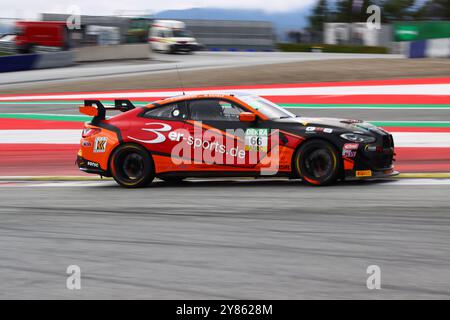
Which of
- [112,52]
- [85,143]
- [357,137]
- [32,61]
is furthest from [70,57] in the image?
[357,137]

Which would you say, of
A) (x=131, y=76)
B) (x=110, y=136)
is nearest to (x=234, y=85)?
(x=131, y=76)

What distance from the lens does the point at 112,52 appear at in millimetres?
37781

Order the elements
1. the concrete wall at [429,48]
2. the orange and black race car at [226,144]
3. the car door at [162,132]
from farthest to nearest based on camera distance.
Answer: the concrete wall at [429,48] < the car door at [162,132] < the orange and black race car at [226,144]

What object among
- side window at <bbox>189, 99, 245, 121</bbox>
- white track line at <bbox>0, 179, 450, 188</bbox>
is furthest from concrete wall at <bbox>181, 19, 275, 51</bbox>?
side window at <bbox>189, 99, 245, 121</bbox>

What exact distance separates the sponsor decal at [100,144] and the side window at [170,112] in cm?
67

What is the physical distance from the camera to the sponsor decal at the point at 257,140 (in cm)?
999

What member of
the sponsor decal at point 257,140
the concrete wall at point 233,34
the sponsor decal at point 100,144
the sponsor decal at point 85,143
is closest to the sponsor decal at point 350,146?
the sponsor decal at point 257,140

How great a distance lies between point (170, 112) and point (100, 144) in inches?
43.6

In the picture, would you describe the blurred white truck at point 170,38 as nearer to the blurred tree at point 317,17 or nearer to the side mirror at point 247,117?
the side mirror at point 247,117

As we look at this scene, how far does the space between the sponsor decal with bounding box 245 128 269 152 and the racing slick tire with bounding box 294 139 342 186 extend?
0.45 meters

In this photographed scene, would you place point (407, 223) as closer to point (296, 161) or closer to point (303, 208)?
point (303, 208)

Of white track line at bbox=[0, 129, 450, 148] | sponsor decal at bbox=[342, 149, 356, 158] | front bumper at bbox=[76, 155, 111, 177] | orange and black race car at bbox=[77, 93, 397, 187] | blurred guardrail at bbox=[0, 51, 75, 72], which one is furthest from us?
blurred guardrail at bbox=[0, 51, 75, 72]

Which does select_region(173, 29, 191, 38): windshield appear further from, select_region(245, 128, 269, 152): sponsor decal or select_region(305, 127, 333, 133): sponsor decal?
select_region(305, 127, 333, 133): sponsor decal

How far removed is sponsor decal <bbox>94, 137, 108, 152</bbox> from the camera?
1087cm
